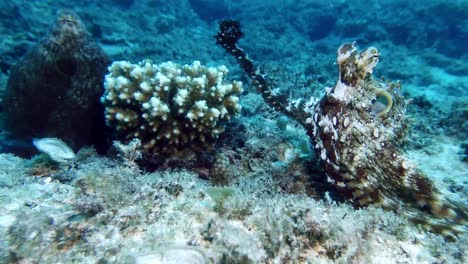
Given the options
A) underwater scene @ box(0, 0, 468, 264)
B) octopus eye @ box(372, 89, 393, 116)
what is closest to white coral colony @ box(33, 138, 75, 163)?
underwater scene @ box(0, 0, 468, 264)

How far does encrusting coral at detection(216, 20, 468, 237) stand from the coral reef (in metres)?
3.09

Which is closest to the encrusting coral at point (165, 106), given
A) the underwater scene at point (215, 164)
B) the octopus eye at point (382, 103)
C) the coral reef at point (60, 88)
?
the underwater scene at point (215, 164)

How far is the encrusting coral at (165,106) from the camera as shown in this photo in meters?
3.44

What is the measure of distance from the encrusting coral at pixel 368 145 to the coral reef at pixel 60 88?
3.09 meters

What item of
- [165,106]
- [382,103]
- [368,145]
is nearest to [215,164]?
[165,106]

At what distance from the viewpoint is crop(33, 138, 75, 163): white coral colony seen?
312cm

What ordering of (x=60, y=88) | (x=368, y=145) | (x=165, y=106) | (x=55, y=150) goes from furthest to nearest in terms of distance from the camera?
(x=60, y=88), (x=165, y=106), (x=55, y=150), (x=368, y=145)

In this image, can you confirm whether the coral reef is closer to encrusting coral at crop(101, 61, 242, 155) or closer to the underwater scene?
the underwater scene

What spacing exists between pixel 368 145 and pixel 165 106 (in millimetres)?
2199

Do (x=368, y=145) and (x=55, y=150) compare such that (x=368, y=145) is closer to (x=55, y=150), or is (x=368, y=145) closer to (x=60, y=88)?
(x=55, y=150)

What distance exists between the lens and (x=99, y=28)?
13266mm

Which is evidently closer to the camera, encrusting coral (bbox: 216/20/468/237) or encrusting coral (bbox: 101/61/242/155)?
encrusting coral (bbox: 216/20/468/237)

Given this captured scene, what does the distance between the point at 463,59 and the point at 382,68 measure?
20.1ft

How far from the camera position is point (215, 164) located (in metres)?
3.66
